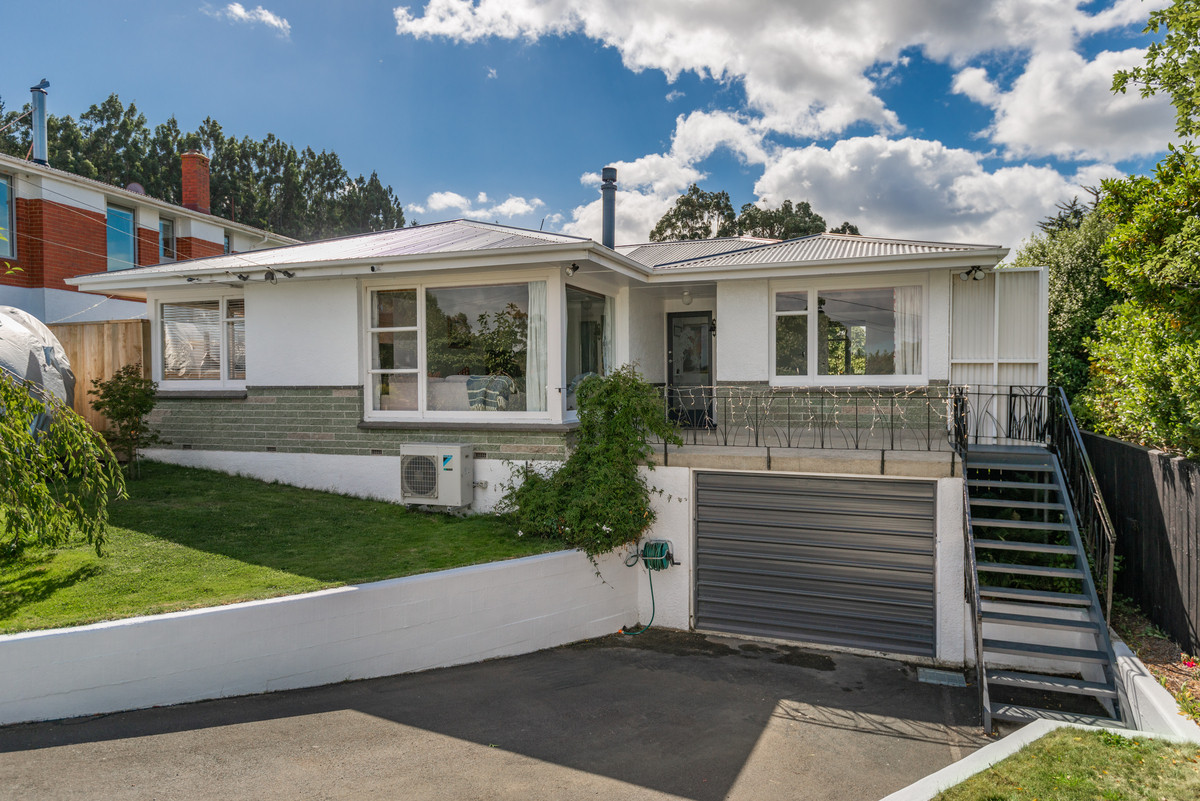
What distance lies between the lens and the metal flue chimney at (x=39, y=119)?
15234mm

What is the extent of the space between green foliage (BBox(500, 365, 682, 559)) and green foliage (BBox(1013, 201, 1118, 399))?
31.8 ft

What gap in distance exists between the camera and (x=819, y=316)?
392 inches

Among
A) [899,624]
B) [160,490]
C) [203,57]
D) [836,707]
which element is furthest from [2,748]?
[203,57]

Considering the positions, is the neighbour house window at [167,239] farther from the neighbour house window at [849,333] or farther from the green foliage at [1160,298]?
the green foliage at [1160,298]

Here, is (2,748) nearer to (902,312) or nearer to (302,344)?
(302,344)

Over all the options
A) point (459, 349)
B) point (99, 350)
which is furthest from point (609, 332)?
point (99, 350)

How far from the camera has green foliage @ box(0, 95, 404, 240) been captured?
29.4 metres

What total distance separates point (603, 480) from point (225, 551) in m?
3.84

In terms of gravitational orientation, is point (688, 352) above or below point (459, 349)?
above

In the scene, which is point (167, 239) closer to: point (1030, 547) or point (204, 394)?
point (204, 394)

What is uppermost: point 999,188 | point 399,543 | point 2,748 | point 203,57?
point 203,57

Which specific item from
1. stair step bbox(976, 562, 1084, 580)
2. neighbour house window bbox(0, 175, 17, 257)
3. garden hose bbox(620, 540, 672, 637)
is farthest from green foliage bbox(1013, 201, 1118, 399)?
neighbour house window bbox(0, 175, 17, 257)

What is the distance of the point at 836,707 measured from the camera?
5832 millimetres

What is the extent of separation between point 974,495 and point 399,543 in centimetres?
643
